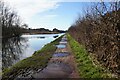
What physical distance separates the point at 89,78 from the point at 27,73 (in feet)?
13.7

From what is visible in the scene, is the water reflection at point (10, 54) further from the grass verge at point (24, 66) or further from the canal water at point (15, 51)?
the grass verge at point (24, 66)

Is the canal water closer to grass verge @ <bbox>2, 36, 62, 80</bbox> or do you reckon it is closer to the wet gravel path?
grass verge @ <bbox>2, 36, 62, 80</bbox>

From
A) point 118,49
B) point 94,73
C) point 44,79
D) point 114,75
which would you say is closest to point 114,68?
point 114,75

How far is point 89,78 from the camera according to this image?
10.7 m

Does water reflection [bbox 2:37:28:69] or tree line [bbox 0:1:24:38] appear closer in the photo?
water reflection [bbox 2:37:28:69]

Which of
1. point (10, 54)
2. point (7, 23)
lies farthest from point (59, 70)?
point (7, 23)

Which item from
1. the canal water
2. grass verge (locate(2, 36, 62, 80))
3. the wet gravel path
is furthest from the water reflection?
the wet gravel path

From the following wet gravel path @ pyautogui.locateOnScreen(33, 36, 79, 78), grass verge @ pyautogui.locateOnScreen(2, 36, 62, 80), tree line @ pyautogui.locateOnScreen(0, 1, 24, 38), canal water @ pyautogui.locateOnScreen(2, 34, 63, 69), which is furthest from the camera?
tree line @ pyautogui.locateOnScreen(0, 1, 24, 38)

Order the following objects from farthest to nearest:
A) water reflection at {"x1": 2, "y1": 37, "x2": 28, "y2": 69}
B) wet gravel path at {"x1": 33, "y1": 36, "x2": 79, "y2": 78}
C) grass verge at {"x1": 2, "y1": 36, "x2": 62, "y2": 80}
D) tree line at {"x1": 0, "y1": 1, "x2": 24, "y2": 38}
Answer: tree line at {"x1": 0, "y1": 1, "x2": 24, "y2": 38} → water reflection at {"x1": 2, "y1": 37, "x2": 28, "y2": 69} → grass verge at {"x1": 2, "y1": 36, "x2": 62, "y2": 80} → wet gravel path at {"x1": 33, "y1": 36, "x2": 79, "y2": 78}

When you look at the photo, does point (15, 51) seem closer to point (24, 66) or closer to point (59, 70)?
point (24, 66)

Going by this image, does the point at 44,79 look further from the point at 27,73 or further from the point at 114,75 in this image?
the point at 114,75

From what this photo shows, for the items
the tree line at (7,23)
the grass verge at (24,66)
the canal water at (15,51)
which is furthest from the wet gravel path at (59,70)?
the tree line at (7,23)

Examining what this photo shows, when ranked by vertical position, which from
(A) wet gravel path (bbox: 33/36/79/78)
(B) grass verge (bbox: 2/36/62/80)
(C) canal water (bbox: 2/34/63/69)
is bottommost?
(C) canal water (bbox: 2/34/63/69)

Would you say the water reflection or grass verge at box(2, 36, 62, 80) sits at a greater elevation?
grass verge at box(2, 36, 62, 80)
